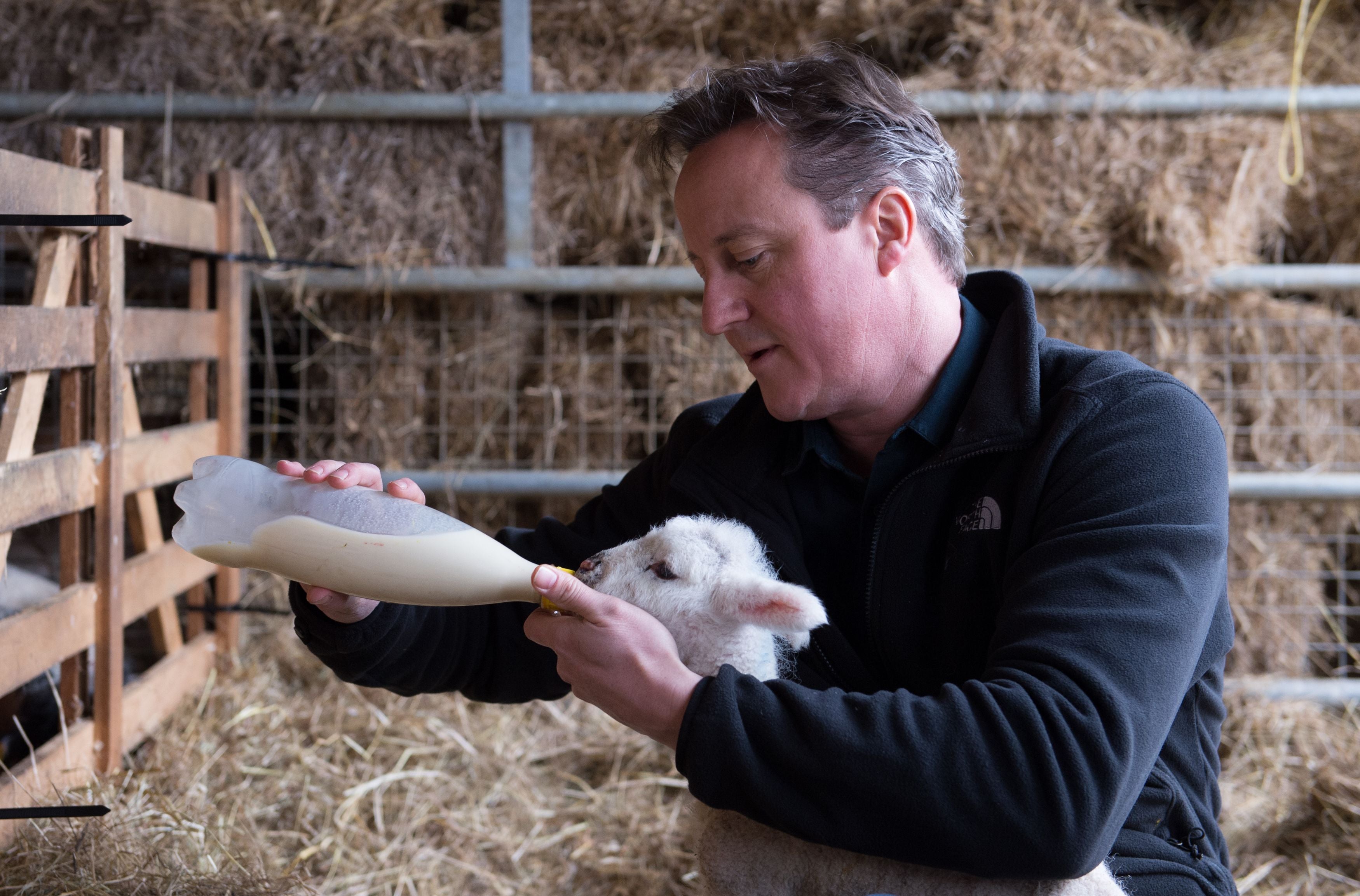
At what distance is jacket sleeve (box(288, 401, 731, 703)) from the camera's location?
74.2 inches

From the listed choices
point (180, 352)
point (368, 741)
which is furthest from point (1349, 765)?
point (180, 352)

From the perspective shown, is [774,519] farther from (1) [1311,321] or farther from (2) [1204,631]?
(1) [1311,321]

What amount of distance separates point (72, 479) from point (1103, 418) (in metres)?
2.32

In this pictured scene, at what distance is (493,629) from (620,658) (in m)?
0.70

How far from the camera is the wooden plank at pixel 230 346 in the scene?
3.70 m

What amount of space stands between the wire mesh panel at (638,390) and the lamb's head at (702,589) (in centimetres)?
215

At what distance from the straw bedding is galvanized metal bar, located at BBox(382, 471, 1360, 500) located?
0.18 m

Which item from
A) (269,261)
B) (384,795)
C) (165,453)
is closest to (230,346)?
(269,261)

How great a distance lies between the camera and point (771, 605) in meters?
1.54

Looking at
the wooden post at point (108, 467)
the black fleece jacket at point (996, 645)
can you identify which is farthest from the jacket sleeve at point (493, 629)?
the wooden post at point (108, 467)

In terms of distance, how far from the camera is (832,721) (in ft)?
4.57

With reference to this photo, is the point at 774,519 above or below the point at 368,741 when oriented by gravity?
above

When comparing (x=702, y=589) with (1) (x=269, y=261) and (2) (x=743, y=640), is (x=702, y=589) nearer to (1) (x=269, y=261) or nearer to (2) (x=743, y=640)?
(2) (x=743, y=640)

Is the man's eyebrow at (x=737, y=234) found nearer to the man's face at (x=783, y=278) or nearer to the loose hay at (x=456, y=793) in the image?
the man's face at (x=783, y=278)
